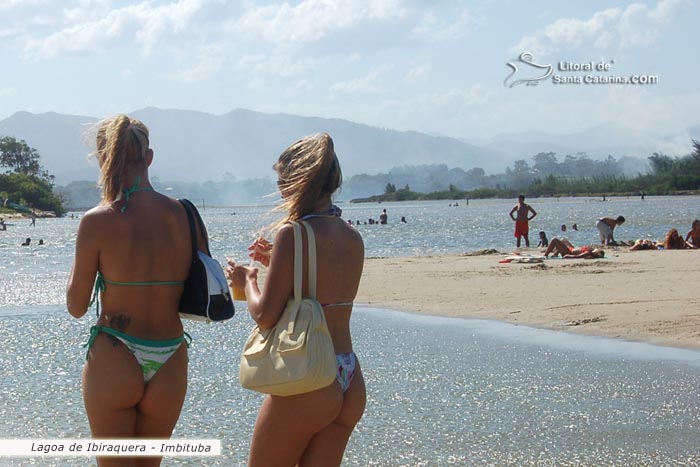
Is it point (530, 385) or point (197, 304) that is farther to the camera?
point (530, 385)

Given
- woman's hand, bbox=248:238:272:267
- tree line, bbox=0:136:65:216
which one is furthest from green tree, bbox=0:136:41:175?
woman's hand, bbox=248:238:272:267

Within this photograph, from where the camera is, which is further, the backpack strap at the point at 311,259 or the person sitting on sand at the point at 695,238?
the person sitting on sand at the point at 695,238

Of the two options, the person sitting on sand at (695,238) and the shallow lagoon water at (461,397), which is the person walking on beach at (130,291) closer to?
the shallow lagoon water at (461,397)

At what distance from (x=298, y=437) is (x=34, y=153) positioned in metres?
170

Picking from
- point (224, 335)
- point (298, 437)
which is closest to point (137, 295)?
point (298, 437)

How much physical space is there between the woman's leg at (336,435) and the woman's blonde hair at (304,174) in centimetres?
69

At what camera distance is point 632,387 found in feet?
26.1

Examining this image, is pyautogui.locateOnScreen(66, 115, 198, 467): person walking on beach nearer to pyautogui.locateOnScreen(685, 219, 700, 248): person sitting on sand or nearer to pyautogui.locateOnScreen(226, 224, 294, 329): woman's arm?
pyautogui.locateOnScreen(226, 224, 294, 329): woman's arm

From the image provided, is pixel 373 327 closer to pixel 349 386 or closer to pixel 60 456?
pixel 60 456

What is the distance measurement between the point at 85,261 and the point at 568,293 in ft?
37.2

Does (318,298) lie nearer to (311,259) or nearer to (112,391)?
(311,259)

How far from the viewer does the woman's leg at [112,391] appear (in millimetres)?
3854

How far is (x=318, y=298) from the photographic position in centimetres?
370

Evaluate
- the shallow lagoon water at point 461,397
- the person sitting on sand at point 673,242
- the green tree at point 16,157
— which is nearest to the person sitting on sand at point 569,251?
the person sitting on sand at point 673,242
